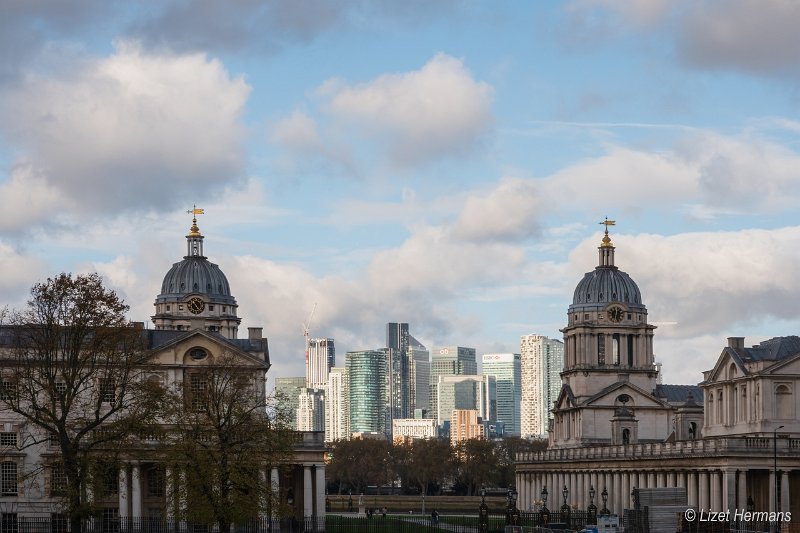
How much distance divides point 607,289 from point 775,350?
49.6 metres

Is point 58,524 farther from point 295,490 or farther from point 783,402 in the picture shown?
point 783,402

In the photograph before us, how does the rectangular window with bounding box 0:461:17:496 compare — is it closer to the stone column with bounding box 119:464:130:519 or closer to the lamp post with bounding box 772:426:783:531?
the stone column with bounding box 119:464:130:519

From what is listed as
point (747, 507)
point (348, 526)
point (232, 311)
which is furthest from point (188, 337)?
point (232, 311)

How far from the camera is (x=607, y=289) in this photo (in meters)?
191

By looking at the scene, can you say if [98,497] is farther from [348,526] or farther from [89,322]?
[348,526]

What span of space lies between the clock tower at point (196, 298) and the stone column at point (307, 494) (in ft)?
179

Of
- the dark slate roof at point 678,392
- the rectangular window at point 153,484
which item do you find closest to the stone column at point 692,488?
→ the rectangular window at point 153,484

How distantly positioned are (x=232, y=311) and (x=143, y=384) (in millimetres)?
84695

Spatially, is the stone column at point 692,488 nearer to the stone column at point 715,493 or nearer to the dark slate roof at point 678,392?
the stone column at point 715,493

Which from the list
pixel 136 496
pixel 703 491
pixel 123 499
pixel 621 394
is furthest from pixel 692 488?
pixel 621 394

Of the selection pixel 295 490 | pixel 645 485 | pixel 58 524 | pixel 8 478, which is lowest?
pixel 58 524

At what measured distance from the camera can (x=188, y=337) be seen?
A: 5157 inches

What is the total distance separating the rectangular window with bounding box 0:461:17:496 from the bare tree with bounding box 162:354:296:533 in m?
18.0

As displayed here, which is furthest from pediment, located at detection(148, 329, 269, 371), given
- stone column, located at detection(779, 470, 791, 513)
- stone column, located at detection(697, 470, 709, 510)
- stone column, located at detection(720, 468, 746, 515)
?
stone column, located at detection(779, 470, 791, 513)
